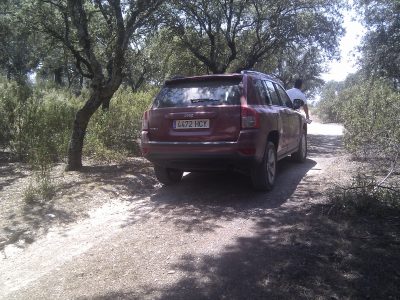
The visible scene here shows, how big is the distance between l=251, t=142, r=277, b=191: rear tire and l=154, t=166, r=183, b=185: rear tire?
1.57 meters

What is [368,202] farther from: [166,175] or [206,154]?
[166,175]

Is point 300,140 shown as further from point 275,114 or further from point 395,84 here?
point 395,84

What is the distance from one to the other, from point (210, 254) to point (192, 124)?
2368 millimetres

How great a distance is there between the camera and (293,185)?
6.86m

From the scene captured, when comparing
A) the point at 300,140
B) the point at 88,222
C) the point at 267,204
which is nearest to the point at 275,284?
the point at 267,204

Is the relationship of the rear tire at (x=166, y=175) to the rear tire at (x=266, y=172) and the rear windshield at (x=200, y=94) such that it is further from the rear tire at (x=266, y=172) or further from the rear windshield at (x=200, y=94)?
the rear tire at (x=266, y=172)

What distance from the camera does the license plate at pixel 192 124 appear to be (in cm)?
601

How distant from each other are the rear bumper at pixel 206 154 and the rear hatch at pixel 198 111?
0.09 m

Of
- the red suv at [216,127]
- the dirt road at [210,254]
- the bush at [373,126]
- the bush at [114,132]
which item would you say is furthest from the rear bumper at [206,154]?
the bush at [114,132]

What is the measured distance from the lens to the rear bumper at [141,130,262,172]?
5.82m

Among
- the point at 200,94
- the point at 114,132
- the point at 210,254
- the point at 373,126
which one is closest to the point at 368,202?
the point at 210,254

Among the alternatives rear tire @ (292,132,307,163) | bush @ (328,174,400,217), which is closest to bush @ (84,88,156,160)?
rear tire @ (292,132,307,163)

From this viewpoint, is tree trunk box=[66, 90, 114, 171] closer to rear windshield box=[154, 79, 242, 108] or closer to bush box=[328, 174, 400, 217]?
rear windshield box=[154, 79, 242, 108]

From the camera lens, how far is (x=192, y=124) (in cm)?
608
